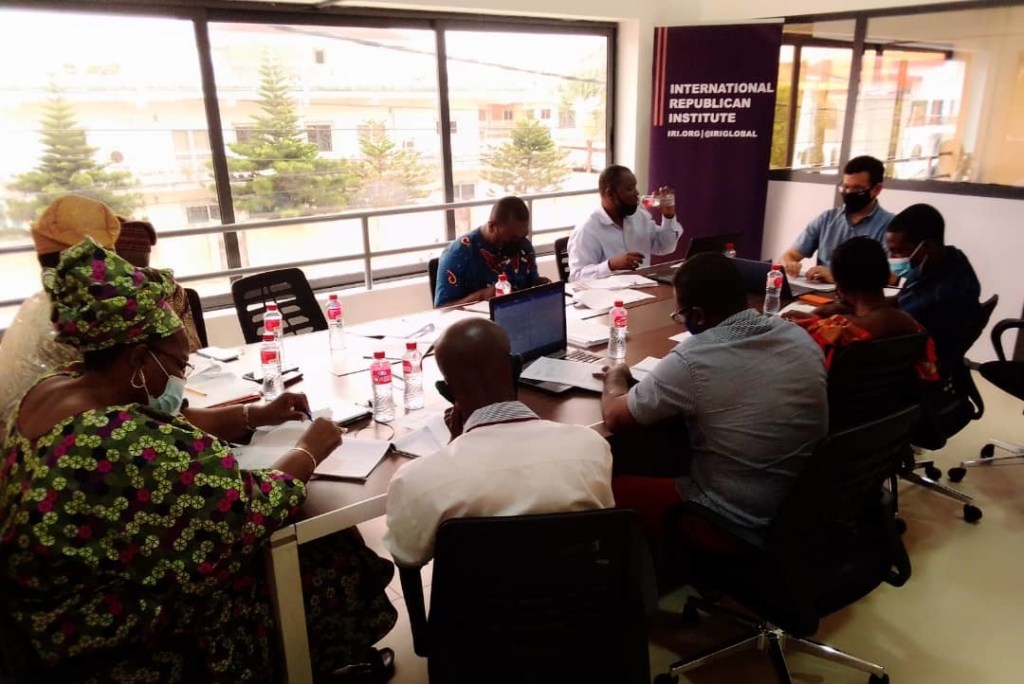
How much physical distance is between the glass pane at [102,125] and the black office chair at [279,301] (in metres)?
1.33

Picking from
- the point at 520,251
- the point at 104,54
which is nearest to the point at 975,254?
the point at 520,251

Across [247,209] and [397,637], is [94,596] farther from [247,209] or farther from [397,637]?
[247,209]

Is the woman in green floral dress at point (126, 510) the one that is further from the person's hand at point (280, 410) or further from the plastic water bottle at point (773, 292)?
the plastic water bottle at point (773, 292)

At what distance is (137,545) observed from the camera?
4.34 ft

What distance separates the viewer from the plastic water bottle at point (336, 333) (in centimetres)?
255

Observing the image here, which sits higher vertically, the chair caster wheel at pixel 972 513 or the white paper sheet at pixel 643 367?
the white paper sheet at pixel 643 367

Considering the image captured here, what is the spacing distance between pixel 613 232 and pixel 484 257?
0.93 metres

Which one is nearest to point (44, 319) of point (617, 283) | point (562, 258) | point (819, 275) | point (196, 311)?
point (196, 311)

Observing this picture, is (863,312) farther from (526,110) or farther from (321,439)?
(526,110)

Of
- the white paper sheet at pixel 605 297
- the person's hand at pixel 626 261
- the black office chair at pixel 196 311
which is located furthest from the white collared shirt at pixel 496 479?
the person's hand at pixel 626 261

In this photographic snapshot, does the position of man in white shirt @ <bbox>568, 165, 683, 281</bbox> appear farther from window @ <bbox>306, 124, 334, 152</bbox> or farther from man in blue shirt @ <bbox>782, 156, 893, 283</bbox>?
window @ <bbox>306, 124, 334, 152</bbox>

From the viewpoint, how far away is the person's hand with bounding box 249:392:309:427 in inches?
77.1

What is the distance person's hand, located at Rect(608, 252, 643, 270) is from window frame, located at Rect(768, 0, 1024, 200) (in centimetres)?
223

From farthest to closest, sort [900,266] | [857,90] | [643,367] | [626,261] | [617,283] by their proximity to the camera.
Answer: [857,90] → [626,261] → [617,283] → [900,266] → [643,367]
